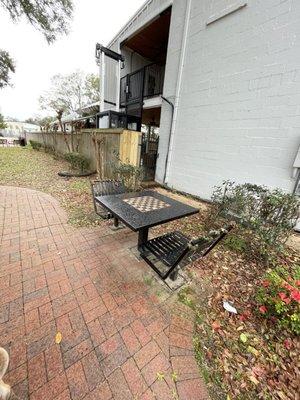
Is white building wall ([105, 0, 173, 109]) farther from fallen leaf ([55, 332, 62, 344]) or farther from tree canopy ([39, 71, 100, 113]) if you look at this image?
tree canopy ([39, 71, 100, 113])

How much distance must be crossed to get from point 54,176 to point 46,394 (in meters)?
7.43

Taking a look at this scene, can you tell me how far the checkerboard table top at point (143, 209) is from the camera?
2.25m

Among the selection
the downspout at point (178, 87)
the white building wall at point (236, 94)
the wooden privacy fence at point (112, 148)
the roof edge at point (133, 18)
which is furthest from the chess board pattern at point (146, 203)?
the roof edge at point (133, 18)

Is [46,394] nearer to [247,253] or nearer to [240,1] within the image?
[247,253]

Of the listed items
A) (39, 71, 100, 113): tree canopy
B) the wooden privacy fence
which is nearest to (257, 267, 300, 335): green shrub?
the wooden privacy fence

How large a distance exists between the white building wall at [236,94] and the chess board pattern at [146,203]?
2708 millimetres

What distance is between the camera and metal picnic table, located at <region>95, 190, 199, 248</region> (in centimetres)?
224

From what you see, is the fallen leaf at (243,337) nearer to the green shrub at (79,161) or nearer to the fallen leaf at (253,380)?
the fallen leaf at (253,380)

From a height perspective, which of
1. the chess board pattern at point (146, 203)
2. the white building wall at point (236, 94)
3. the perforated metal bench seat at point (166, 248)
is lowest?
the perforated metal bench seat at point (166, 248)

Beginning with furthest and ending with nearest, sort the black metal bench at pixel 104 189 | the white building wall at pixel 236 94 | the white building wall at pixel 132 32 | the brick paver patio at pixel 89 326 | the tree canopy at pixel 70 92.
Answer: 1. the tree canopy at pixel 70 92
2. the white building wall at pixel 132 32
3. the white building wall at pixel 236 94
4. the black metal bench at pixel 104 189
5. the brick paver patio at pixel 89 326

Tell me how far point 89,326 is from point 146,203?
1.71m

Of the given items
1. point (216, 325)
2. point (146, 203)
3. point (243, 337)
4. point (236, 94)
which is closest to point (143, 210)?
point (146, 203)

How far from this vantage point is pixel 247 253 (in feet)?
10.5

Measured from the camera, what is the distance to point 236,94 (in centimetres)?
450
